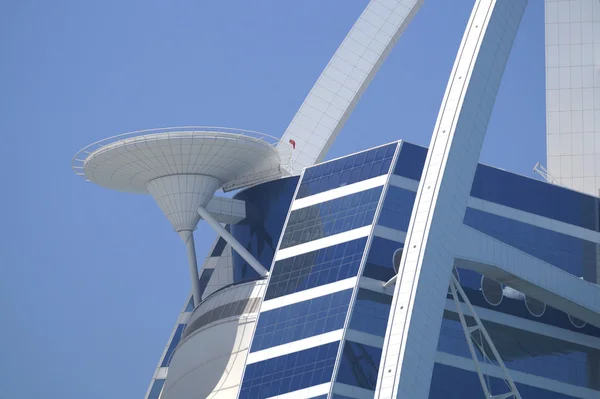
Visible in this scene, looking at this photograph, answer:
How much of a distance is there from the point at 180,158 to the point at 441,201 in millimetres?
43445

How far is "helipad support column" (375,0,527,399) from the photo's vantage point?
50.0m

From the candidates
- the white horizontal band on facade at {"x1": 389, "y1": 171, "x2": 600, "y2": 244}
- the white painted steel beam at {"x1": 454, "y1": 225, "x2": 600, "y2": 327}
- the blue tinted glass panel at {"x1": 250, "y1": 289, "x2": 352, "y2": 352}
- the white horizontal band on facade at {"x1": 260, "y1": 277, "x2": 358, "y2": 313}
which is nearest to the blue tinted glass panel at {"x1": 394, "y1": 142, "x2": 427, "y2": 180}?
the white horizontal band on facade at {"x1": 389, "y1": 171, "x2": 600, "y2": 244}

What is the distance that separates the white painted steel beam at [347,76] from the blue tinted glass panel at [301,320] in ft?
92.8

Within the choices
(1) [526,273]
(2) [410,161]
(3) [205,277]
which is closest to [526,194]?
(2) [410,161]

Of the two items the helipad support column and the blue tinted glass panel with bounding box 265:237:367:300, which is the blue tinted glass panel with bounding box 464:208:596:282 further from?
the helipad support column

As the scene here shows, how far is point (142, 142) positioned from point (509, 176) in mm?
25371

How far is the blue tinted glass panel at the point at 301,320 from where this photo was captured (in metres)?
83.2

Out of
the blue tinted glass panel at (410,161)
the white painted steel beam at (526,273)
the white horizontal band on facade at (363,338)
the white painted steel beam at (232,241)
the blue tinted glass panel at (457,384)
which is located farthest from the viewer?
the white painted steel beam at (232,241)

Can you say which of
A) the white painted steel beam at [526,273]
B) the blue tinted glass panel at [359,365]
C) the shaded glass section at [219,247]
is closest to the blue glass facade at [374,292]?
the blue tinted glass panel at [359,365]

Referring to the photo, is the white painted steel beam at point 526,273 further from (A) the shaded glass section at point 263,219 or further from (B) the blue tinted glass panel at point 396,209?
(A) the shaded glass section at point 263,219

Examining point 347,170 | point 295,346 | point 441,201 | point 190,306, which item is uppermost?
point 347,170

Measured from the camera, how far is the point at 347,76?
11444 centimetres

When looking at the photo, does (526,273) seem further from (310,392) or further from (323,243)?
(323,243)

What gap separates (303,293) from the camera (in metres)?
85.8
